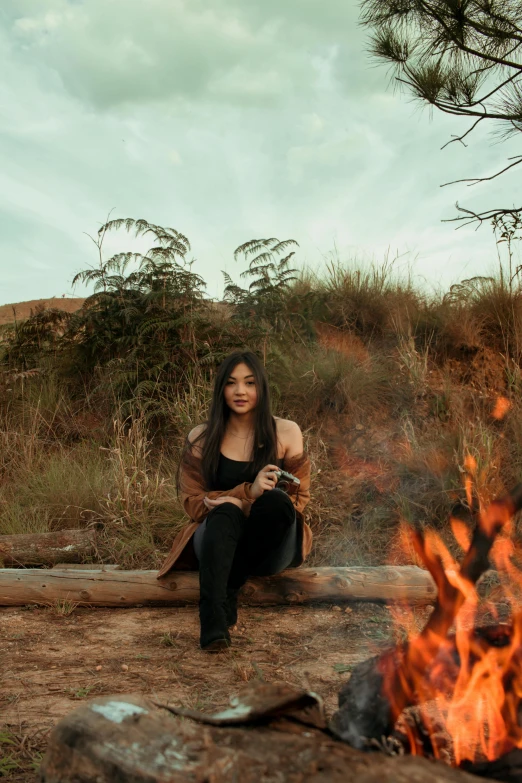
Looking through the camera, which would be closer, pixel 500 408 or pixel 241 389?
pixel 241 389

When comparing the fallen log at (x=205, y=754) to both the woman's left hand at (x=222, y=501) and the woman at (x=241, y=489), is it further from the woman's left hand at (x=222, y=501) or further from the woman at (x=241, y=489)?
the woman's left hand at (x=222, y=501)

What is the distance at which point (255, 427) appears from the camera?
3.67 m

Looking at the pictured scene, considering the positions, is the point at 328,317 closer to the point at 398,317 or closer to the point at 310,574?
the point at 398,317

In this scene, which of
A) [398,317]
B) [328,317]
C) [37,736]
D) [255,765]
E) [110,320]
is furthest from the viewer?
[328,317]

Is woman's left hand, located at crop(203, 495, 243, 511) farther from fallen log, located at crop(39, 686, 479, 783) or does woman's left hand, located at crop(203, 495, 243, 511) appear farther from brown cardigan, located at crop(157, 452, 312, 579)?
fallen log, located at crop(39, 686, 479, 783)

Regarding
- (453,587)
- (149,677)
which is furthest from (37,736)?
(453,587)

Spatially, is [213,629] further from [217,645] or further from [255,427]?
[255,427]

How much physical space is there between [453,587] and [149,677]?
6.42 feet

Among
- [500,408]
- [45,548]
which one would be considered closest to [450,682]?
[45,548]

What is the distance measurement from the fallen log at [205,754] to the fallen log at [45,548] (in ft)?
11.3

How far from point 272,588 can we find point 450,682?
95.7 inches

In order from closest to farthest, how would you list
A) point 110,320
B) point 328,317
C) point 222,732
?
point 222,732, point 110,320, point 328,317

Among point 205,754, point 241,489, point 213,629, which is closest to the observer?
point 205,754

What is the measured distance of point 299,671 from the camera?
2.97 m
